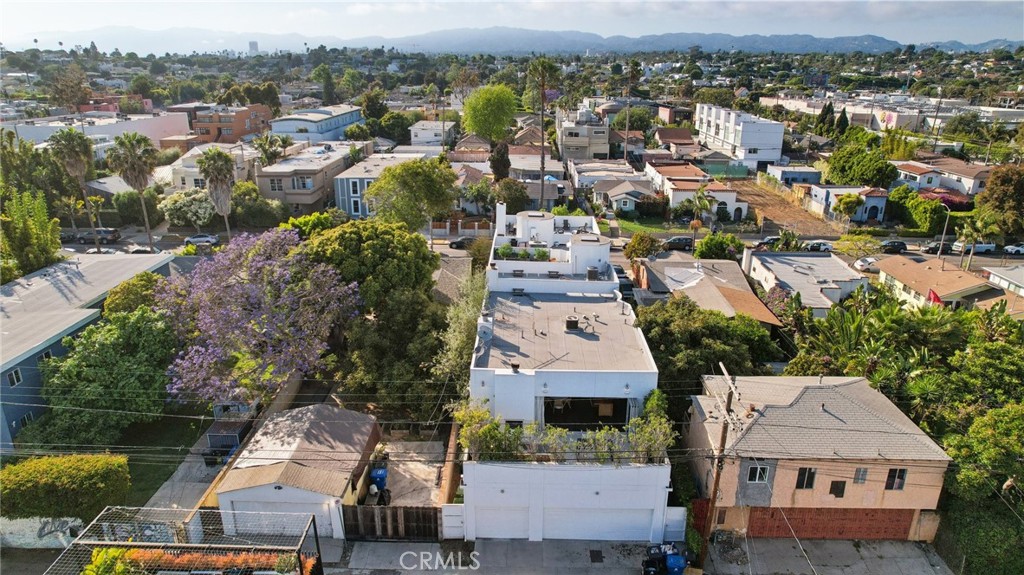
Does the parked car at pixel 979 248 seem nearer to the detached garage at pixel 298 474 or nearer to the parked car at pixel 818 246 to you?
the parked car at pixel 818 246

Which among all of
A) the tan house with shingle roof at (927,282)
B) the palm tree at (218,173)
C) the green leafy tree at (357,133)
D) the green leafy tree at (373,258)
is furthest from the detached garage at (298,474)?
the green leafy tree at (357,133)

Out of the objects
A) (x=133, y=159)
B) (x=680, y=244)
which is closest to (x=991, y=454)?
(x=680, y=244)

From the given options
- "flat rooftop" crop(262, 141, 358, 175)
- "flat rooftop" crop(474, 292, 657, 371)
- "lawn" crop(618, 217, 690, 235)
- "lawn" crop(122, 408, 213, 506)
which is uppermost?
"flat rooftop" crop(262, 141, 358, 175)

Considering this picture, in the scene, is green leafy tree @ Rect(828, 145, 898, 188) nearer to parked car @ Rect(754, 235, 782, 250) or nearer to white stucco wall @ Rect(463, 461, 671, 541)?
parked car @ Rect(754, 235, 782, 250)

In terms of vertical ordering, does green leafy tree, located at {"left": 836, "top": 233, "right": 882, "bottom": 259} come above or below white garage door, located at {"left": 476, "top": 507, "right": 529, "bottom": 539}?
above

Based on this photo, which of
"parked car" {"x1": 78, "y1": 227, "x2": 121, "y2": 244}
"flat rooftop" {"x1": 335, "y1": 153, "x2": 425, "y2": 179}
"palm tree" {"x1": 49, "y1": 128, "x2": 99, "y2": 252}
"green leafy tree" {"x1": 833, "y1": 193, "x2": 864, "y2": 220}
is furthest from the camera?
"flat rooftop" {"x1": 335, "y1": 153, "x2": 425, "y2": 179}

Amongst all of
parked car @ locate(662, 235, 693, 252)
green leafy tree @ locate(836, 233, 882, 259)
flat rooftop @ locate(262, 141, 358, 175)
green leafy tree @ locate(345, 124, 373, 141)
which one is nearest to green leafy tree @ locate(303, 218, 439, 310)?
parked car @ locate(662, 235, 693, 252)

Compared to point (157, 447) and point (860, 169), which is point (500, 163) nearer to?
point (860, 169)
